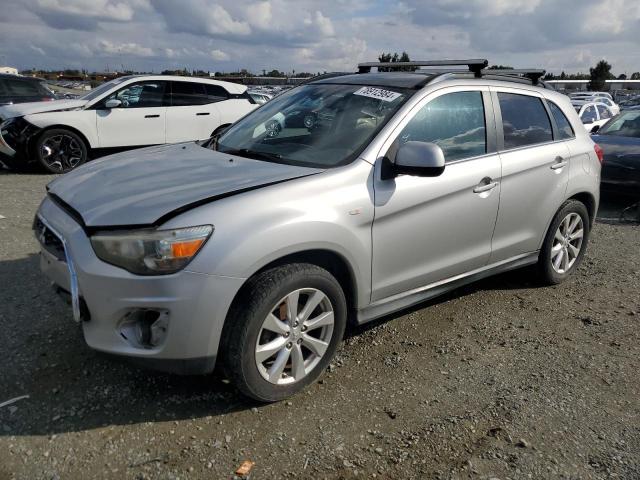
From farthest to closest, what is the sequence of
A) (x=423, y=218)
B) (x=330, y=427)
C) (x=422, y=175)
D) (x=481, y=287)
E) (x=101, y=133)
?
(x=101, y=133) < (x=481, y=287) < (x=423, y=218) < (x=422, y=175) < (x=330, y=427)

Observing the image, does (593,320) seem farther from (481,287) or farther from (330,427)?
(330,427)

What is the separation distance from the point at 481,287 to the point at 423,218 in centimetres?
169

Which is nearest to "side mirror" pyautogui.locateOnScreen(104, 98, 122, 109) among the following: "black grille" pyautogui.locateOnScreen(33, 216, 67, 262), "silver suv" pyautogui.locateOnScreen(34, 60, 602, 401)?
"silver suv" pyautogui.locateOnScreen(34, 60, 602, 401)

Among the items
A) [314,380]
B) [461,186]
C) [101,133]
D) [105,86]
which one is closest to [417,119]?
[461,186]

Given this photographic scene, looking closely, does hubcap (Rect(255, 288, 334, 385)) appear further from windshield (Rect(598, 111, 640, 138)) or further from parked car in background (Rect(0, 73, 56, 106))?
parked car in background (Rect(0, 73, 56, 106))

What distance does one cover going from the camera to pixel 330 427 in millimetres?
2773

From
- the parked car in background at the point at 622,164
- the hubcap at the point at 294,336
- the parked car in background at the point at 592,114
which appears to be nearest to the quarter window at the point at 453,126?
the hubcap at the point at 294,336

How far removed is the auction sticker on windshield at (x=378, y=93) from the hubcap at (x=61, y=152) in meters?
7.20

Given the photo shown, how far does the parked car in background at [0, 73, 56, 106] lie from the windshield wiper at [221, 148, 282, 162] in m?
9.58

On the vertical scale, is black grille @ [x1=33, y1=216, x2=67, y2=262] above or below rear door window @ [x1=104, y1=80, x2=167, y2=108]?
below

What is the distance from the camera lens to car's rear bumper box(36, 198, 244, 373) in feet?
8.08

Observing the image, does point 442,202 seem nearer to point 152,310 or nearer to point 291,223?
point 291,223

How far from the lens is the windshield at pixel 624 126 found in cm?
860

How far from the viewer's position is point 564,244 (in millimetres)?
4699
